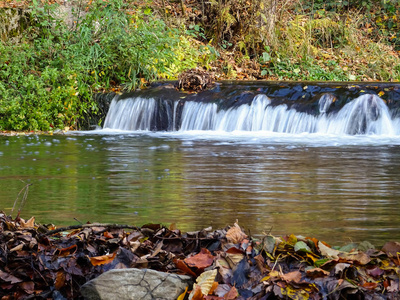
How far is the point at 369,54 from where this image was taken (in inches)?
906

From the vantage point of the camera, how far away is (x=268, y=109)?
13727mm

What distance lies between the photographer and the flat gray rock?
2969mm

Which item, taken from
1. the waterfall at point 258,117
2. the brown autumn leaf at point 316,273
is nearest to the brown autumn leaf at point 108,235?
the brown autumn leaf at point 316,273

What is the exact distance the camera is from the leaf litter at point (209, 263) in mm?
3090

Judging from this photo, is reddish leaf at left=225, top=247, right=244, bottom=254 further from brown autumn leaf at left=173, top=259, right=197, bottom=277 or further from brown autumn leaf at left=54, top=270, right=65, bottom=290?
brown autumn leaf at left=54, top=270, right=65, bottom=290

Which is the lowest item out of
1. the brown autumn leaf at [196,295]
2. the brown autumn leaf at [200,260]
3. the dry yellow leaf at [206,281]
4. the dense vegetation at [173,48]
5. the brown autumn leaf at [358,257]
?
the brown autumn leaf at [196,295]

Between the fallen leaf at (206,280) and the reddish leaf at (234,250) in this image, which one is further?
the reddish leaf at (234,250)

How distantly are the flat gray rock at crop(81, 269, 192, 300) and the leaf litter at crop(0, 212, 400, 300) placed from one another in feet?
0.29

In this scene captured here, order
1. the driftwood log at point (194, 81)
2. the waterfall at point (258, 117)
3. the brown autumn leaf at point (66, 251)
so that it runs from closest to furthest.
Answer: the brown autumn leaf at point (66, 251) → the waterfall at point (258, 117) → the driftwood log at point (194, 81)

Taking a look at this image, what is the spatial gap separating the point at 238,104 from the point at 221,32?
7.52 meters

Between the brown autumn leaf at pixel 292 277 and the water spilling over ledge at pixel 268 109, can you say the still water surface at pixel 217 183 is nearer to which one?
the brown autumn leaf at pixel 292 277

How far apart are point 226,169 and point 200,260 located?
4424mm

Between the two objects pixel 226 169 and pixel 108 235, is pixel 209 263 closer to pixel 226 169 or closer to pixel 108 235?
pixel 108 235

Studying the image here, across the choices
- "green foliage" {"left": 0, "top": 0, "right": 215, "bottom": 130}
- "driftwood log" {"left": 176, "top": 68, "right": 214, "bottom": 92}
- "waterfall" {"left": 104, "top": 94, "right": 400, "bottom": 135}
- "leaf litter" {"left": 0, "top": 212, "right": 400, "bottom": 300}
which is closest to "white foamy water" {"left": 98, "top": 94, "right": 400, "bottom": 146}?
"waterfall" {"left": 104, "top": 94, "right": 400, "bottom": 135}
